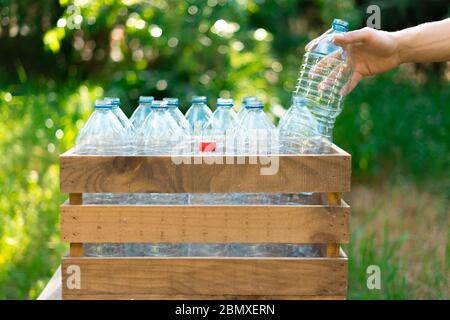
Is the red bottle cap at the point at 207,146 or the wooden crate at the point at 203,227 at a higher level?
the red bottle cap at the point at 207,146

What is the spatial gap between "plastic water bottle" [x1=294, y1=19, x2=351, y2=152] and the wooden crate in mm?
315

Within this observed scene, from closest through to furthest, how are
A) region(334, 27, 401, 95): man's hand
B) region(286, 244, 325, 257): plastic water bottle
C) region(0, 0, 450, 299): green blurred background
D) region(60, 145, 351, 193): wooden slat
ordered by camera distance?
region(60, 145, 351, 193): wooden slat → region(286, 244, 325, 257): plastic water bottle → region(334, 27, 401, 95): man's hand → region(0, 0, 450, 299): green blurred background

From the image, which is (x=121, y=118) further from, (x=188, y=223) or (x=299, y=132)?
(x=299, y=132)

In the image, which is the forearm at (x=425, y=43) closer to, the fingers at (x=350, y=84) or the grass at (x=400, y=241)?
the fingers at (x=350, y=84)

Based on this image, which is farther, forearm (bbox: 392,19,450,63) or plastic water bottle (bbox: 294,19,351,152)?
forearm (bbox: 392,19,450,63)

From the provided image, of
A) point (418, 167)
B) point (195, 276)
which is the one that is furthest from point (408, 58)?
point (418, 167)

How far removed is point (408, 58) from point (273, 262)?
1.02 meters

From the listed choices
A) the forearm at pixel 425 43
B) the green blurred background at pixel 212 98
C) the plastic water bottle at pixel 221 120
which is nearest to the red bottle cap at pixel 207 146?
the plastic water bottle at pixel 221 120

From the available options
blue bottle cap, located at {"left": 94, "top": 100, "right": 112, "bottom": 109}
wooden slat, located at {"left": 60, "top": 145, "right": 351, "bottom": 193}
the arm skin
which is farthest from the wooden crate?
the arm skin

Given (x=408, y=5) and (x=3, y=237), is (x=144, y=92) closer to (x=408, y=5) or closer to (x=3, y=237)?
(x=3, y=237)

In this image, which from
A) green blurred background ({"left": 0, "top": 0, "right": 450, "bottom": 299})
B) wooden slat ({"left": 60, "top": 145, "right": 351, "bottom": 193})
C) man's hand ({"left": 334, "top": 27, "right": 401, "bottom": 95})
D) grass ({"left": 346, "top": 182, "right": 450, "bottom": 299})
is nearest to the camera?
wooden slat ({"left": 60, "top": 145, "right": 351, "bottom": 193})

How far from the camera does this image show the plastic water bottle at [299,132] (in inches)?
92.0

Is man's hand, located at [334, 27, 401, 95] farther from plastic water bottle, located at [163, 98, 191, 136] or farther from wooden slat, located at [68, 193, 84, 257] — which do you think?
wooden slat, located at [68, 193, 84, 257]

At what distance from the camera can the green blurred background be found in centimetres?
415
